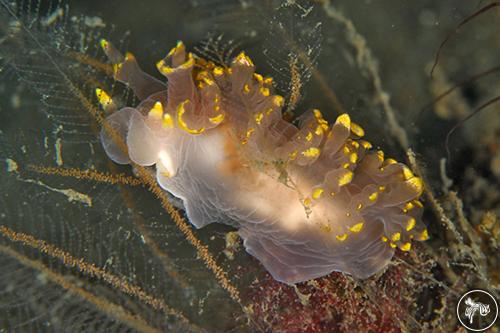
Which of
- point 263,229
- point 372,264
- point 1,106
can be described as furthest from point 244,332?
point 1,106

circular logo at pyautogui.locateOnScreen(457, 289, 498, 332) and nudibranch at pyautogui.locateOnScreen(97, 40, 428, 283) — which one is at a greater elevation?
nudibranch at pyautogui.locateOnScreen(97, 40, 428, 283)

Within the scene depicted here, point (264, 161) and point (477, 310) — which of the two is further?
point (477, 310)

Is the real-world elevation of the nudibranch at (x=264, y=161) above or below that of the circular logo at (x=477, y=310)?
above

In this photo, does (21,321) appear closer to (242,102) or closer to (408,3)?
(242,102)

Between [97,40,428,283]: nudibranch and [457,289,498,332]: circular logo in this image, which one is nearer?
[97,40,428,283]: nudibranch

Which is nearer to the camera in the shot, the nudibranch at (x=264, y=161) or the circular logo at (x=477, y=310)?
the nudibranch at (x=264, y=161)
